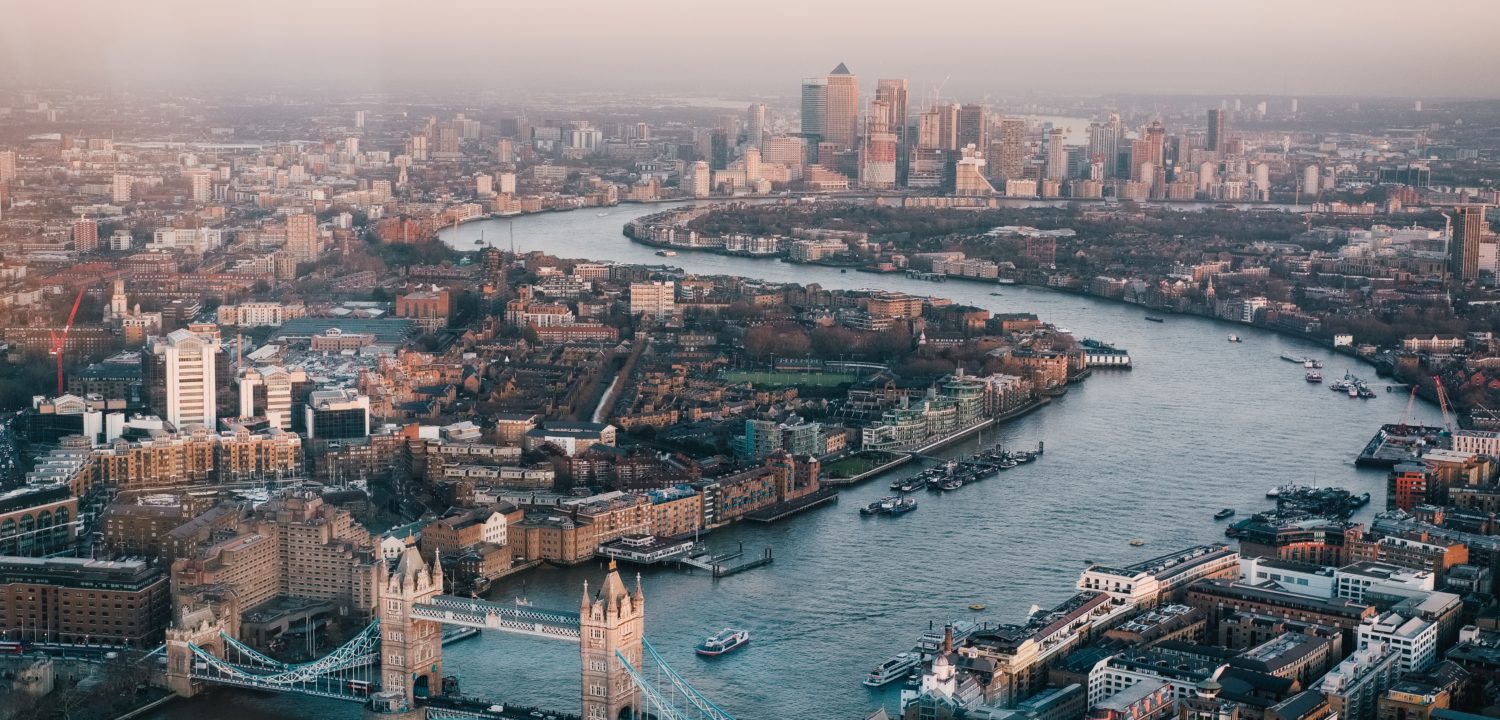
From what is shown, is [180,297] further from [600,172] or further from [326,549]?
[600,172]

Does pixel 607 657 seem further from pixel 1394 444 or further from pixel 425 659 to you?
pixel 1394 444

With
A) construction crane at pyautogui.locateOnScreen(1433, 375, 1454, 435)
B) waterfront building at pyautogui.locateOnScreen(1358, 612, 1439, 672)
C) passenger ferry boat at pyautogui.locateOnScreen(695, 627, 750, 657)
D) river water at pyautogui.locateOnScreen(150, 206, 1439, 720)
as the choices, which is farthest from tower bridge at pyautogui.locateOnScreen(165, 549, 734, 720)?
construction crane at pyautogui.locateOnScreen(1433, 375, 1454, 435)

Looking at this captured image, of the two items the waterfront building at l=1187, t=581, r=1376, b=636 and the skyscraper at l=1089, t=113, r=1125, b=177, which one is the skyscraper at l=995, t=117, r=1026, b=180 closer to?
the skyscraper at l=1089, t=113, r=1125, b=177

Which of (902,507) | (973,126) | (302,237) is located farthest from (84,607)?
(973,126)

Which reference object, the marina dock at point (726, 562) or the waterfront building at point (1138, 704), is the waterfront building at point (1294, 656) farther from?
the marina dock at point (726, 562)

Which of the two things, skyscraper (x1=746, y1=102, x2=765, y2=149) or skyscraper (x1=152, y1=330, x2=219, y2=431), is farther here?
skyscraper (x1=746, y1=102, x2=765, y2=149)

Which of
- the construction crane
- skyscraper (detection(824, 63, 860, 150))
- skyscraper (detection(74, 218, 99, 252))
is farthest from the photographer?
skyscraper (detection(824, 63, 860, 150))

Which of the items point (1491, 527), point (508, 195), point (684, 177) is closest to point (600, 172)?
point (684, 177)
